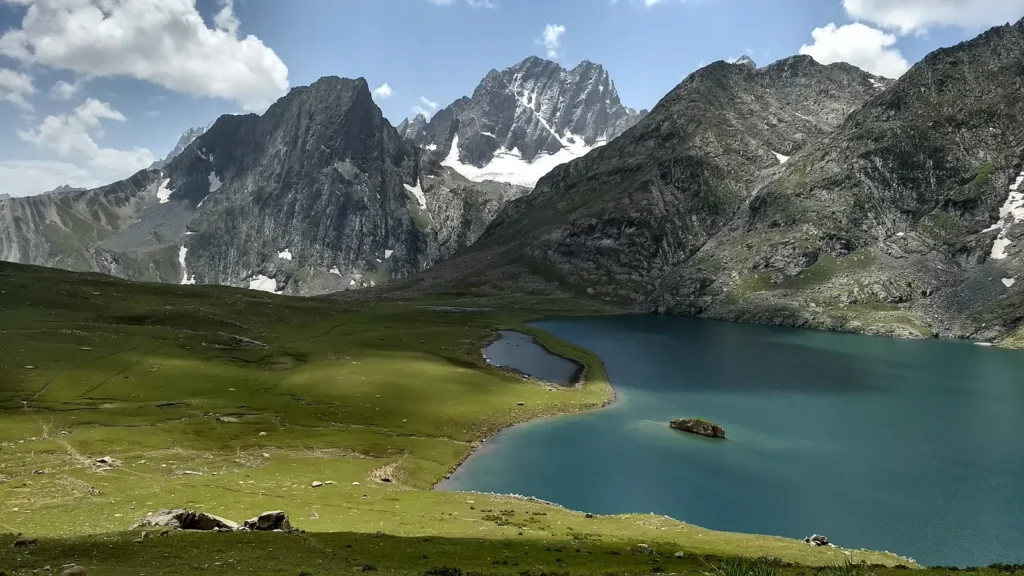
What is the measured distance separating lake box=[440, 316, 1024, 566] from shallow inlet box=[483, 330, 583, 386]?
9640 millimetres

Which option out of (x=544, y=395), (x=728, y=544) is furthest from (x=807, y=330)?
(x=728, y=544)

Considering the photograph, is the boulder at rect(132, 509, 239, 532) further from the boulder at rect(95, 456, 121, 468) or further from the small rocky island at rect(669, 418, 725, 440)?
the small rocky island at rect(669, 418, 725, 440)

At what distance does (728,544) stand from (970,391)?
294ft

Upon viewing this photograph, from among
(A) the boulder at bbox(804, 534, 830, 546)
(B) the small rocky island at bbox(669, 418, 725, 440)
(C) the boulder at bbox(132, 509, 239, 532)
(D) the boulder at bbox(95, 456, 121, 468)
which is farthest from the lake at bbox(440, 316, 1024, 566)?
(D) the boulder at bbox(95, 456, 121, 468)

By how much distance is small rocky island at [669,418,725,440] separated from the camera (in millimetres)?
72250

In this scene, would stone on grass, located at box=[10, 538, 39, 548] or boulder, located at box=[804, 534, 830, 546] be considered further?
boulder, located at box=[804, 534, 830, 546]

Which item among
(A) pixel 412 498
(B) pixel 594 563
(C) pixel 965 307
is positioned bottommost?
(A) pixel 412 498

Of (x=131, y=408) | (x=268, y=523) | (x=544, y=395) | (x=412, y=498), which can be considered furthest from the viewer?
(x=544, y=395)

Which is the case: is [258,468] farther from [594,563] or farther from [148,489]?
[594,563]

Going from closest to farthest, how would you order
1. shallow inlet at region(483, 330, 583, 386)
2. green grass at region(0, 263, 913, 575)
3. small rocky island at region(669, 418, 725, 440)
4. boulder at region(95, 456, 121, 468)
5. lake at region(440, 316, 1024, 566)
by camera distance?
green grass at region(0, 263, 913, 575) → lake at region(440, 316, 1024, 566) → boulder at region(95, 456, 121, 468) → small rocky island at region(669, 418, 725, 440) → shallow inlet at region(483, 330, 583, 386)

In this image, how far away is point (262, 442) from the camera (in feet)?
194

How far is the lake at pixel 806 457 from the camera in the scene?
46.9 metres

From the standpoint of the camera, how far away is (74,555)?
24.2 m

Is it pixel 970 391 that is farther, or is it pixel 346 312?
pixel 346 312
